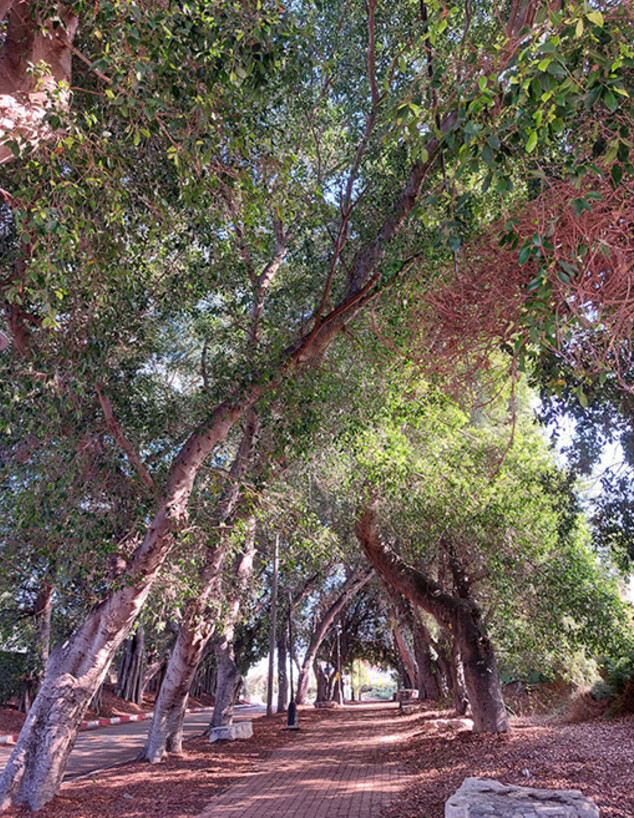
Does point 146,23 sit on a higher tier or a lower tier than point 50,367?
higher

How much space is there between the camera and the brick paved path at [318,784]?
26.5 ft

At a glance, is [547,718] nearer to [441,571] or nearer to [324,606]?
[441,571]

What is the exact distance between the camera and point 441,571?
16078 millimetres

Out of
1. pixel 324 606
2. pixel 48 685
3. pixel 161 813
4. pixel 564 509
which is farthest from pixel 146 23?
pixel 324 606

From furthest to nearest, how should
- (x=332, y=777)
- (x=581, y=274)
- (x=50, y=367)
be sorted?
(x=332, y=777) → (x=50, y=367) → (x=581, y=274)

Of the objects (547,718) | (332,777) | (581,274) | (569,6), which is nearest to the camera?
(569,6)

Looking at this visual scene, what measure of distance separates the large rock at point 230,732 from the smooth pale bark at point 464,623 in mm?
7202

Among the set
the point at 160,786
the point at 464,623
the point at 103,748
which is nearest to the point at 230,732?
the point at 103,748

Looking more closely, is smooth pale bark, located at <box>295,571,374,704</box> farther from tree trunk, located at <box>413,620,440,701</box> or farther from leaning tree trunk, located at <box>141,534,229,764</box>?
leaning tree trunk, located at <box>141,534,229,764</box>

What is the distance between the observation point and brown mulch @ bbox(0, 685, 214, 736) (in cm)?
2064

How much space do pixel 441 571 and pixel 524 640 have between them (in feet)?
11.3

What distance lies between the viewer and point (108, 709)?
30000mm

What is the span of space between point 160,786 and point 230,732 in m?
6.92

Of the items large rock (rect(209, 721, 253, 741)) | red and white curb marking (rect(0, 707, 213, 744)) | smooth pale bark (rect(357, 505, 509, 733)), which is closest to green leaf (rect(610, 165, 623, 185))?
smooth pale bark (rect(357, 505, 509, 733))
